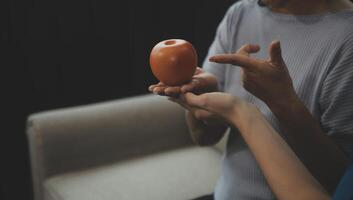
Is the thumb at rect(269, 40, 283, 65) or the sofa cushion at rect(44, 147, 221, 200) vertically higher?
the thumb at rect(269, 40, 283, 65)

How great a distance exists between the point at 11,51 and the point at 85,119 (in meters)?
0.54

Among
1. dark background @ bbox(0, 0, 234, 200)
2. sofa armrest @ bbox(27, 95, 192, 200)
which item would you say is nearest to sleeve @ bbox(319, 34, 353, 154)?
sofa armrest @ bbox(27, 95, 192, 200)

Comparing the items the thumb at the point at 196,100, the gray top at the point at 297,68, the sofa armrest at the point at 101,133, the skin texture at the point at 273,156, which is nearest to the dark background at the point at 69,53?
the sofa armrest at the point at 101,133

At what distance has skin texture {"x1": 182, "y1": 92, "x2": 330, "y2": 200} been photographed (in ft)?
2.37

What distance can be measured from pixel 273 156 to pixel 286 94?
0.41ft

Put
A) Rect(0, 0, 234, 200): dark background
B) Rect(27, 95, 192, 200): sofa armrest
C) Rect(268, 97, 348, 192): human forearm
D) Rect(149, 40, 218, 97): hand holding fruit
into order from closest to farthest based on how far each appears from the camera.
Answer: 1. Rect(268, 97, 348, 192): human forearm
2. Rect(149, 40, 218, 97): hand holding fruit
3. Rect(27, 95, 192, 200): sofa armrest
4. Rect(0, 0, 234, 200): dark background

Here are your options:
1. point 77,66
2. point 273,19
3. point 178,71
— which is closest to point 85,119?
A: point 77,66

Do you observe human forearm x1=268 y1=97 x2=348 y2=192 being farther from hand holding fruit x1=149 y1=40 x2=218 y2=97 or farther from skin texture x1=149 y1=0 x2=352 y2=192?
hand holding fruit x1=149 y1=40 x2=218 y2=97

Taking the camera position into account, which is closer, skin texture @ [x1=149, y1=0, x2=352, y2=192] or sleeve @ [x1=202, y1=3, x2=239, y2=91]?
skin texture @ [x1=149, y1=0, x2=352, y2=192]

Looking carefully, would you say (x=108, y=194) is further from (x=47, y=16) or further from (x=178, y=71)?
(x=47, y=16)

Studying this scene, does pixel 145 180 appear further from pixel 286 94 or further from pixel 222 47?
pixel 286 94

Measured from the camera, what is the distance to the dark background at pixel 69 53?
1803 millimetres

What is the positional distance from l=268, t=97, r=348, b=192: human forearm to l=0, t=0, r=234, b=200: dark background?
1.23 m

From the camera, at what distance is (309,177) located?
2.43ft
